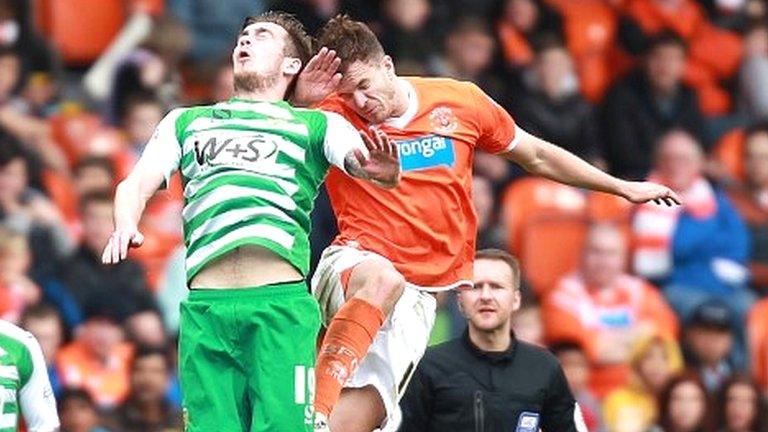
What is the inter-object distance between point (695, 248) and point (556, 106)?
4.55 ft

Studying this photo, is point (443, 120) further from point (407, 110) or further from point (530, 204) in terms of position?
point (530, 204)

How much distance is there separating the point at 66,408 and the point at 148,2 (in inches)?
148

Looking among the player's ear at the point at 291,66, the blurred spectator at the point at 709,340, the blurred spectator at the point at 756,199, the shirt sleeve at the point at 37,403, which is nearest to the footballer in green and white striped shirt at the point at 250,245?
the player's ear at the point at 291,66

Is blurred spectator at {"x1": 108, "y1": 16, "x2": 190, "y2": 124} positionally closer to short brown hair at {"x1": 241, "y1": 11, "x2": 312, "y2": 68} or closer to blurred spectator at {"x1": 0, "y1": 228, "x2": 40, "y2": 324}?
blurred spectator at {"x1": 0, "y1": 228, "x2": 40, "y2": 324}

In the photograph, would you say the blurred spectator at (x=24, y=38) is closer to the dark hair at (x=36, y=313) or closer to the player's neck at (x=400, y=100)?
the dark hair at (x=36, y=313)

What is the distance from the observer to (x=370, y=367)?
1124 cm

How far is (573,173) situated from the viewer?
11.7 meters

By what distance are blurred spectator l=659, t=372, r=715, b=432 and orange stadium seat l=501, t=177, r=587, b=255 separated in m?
1.63

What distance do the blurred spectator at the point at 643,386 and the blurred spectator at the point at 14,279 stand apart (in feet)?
11.6

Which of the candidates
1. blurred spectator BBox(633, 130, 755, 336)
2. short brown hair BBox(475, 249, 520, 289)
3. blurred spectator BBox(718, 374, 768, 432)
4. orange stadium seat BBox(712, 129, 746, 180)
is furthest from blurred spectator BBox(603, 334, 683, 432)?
short brown hair BBox(475, 249, 520, 289)

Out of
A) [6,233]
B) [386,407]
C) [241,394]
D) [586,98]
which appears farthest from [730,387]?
[241,394]

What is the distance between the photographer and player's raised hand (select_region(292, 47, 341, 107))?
1068 cm

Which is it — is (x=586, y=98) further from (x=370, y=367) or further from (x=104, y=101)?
(x=370, y=367)

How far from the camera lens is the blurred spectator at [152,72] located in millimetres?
17188
